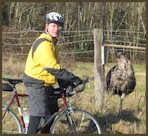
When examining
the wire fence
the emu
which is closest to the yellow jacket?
the emu

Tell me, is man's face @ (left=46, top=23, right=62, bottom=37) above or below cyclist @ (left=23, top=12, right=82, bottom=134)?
above

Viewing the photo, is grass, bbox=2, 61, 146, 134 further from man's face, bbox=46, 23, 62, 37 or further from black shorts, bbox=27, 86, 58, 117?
man's face, bbox=46, 23, 62, 37

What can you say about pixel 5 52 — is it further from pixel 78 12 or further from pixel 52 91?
pixel 52 91

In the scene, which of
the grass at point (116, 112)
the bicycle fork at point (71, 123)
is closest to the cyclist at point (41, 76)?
the bicycle fork at point (71, 123)

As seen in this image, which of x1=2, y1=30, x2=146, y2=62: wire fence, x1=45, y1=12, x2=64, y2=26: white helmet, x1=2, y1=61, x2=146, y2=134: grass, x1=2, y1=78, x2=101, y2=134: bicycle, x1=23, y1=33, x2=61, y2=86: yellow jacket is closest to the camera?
x1=23, y1=33, x2=61, y2=86: yellow jacket

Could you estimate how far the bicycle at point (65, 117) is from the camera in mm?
5875

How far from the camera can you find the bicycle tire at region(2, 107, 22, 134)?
6.05 meters

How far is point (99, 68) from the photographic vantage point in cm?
777

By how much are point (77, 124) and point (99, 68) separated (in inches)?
64.4

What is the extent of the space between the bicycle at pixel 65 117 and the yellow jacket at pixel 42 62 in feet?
0.83

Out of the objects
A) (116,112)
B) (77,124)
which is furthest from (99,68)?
(77,124)

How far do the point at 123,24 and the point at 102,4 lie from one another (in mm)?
1166

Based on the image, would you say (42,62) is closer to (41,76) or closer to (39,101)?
(41,76)

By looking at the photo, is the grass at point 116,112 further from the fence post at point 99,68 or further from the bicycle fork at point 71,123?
the bicycle fork at point 71,123
